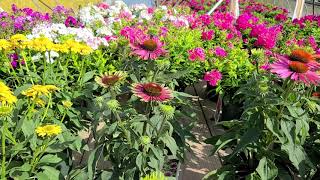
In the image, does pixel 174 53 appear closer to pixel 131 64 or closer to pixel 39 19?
pixel 131 64

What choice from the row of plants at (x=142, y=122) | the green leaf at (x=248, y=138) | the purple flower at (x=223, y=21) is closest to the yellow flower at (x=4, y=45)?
the row of plants at (x=142, y=122)

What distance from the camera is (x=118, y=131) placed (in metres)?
2.05

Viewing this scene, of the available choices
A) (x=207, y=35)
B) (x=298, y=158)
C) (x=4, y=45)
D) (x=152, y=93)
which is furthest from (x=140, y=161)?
(x=207, y=35)

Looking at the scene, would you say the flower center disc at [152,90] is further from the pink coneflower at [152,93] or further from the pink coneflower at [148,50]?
the pink coneflower at [148,50]

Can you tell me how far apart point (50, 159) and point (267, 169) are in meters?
1.13

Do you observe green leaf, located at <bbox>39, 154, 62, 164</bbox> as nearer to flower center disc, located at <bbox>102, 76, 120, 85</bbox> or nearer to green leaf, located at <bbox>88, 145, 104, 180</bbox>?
green leaf, located at <bbox>88, 145, 104, 180</bbox>

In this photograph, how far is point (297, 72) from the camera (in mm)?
1809

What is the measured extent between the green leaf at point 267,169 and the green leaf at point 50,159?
1.04 metres

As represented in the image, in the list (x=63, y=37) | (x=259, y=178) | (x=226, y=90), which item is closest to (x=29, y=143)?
(x=259, y=178)

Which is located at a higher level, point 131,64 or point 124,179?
point 131,64

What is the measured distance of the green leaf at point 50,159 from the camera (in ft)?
6.59

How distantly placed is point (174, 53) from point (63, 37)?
3.73 ft

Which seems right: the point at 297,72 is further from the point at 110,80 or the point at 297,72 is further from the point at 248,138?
the point at 110,80

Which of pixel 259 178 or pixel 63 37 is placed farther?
pixel 63 37
